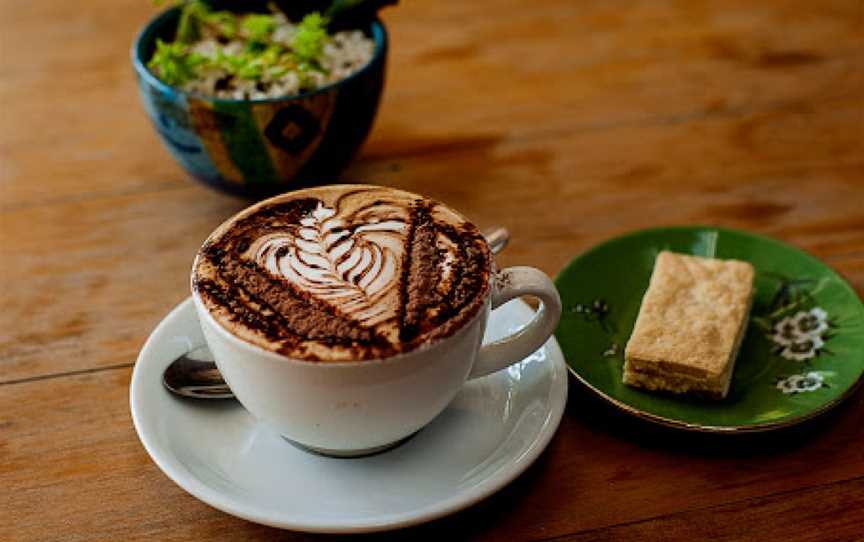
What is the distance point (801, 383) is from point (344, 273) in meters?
0.38

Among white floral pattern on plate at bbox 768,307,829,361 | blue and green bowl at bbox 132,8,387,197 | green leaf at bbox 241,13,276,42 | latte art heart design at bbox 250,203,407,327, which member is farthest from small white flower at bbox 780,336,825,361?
green leaf at bbox 241,13,276,42

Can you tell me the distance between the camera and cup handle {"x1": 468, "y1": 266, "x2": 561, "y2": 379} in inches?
30.4

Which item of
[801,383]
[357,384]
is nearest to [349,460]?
[357,384]

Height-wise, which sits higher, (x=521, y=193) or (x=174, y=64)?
(x=174, y=64)

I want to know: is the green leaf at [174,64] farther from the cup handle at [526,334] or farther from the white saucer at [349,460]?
the cup handle at [526,334]

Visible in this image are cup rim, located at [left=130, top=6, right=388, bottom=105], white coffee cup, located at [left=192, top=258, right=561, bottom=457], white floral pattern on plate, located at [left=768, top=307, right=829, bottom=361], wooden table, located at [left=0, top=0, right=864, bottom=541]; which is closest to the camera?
white coffee cup, located at [left=192, top=258, right=561, bottom=457]

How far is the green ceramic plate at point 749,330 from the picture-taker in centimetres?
82

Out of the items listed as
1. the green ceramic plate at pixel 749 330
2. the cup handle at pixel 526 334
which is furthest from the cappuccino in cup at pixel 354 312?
the green ceramic plate at pixel 749 330

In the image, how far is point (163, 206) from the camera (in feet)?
3.70

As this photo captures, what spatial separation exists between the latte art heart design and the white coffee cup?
1.5 inches

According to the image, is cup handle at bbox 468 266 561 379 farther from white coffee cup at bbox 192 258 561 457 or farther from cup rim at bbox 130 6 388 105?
cup rim at bbox 130 6 388 105

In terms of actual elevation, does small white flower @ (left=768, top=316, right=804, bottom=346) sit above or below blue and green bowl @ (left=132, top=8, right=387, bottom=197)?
below

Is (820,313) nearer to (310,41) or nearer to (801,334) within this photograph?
(801,334)

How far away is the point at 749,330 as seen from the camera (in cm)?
93
